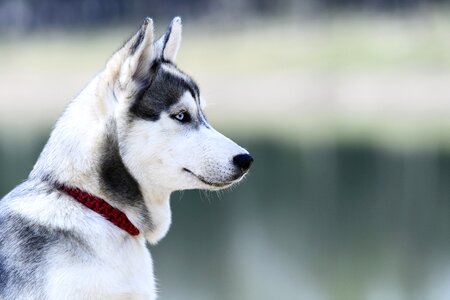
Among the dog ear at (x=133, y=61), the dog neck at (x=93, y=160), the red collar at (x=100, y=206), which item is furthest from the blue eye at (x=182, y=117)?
the red collar at (x=100, y=206)

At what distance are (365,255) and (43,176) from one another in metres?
16.0

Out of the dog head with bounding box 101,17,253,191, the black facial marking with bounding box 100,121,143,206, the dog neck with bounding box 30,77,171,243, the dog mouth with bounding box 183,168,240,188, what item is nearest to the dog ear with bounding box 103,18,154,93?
the dog head with bounding box 101,17,253,191

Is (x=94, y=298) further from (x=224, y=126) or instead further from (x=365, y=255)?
(x=224, y=126)

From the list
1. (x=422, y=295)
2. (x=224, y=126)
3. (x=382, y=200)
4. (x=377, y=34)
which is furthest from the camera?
(x=377, y=34)

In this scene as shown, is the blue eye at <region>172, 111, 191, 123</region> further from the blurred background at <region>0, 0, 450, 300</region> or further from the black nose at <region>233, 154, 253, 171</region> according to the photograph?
the blurred background at <region>0, 0, 450, 300</region>

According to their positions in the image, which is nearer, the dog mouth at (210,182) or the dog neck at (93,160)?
the dog neck at (93,160)

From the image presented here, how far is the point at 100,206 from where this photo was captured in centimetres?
500

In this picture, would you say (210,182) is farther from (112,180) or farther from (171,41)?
(171,41)

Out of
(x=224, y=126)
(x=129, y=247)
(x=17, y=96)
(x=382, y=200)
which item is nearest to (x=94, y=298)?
(x=129, y=247)

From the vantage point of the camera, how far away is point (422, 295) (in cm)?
1731

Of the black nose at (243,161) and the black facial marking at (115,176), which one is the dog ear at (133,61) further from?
the black nose at (243,161)

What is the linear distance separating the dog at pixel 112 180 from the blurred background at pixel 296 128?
152cm

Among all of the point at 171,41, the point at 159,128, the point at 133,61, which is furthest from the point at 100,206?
the point at 171,41

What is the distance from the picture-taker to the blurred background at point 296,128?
19.8m
